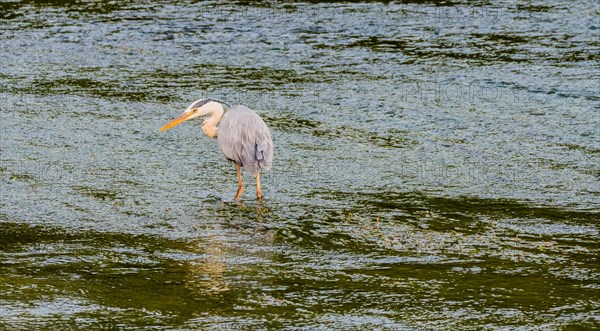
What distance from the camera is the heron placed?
9742 millimetres

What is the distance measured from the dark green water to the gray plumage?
1.01 ft

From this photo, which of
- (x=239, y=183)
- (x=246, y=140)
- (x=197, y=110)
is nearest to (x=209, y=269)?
(x=239, y=183)

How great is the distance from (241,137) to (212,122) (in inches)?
23.1

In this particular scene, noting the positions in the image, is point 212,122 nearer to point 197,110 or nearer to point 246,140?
point 197,110

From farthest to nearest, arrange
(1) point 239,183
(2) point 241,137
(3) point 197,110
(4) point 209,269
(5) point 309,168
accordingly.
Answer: (5) point 309,168
(3) point 197,110
(2) point 241,137
(1) point 239,183
(4) point 209,269

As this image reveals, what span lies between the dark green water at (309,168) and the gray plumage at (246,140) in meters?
0.31

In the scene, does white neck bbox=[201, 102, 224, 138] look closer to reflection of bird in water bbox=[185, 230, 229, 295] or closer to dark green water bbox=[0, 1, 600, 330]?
dark green water bbox=[0, 1, 600, 330]

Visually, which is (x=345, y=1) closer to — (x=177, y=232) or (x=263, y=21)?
(x=263, y=21)

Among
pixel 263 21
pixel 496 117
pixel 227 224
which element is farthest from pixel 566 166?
pixel 263 21

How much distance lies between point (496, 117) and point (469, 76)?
5.66 feet

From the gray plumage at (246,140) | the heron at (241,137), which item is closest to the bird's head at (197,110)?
the heron at (241,137)

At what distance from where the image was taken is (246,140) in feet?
32.6

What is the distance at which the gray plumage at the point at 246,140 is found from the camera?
9750 mm

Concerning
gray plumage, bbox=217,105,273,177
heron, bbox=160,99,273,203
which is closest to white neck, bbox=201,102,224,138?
heron, bbox=160,99,273,203
